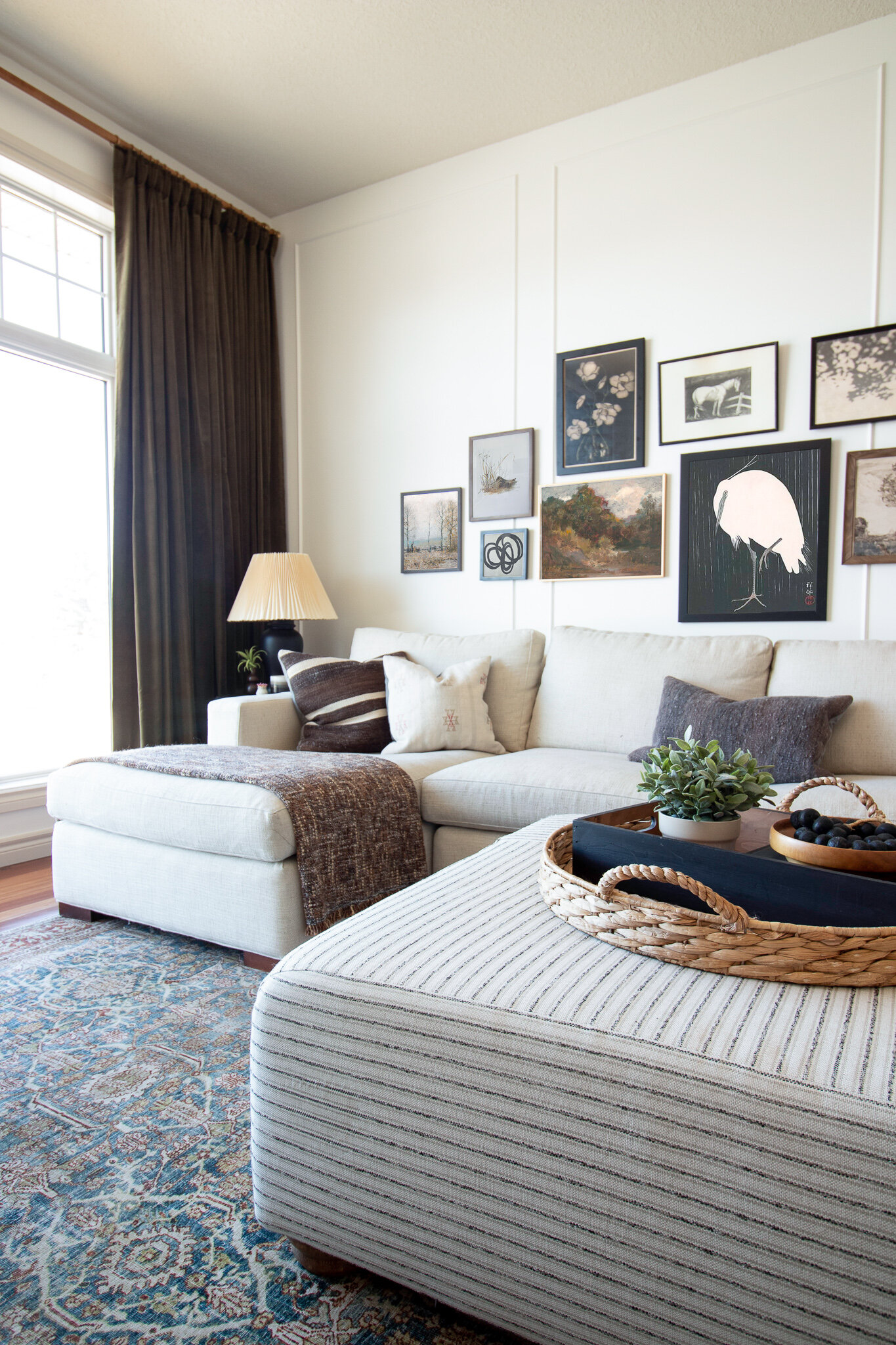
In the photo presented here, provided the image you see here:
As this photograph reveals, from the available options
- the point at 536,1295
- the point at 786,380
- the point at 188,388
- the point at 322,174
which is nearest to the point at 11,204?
the point at 188,388

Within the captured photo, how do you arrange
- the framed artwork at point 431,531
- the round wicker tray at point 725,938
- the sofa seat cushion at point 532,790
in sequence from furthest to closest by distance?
the framed artwork at point 431,531
the sofa seat cushion at point 532,790
the round wicker tray at point 725,938

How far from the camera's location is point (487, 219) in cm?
342

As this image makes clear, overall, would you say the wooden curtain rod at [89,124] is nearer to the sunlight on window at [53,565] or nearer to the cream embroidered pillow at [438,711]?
the sunlight on window at [53,565]

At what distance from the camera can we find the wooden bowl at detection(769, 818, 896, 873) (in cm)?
97

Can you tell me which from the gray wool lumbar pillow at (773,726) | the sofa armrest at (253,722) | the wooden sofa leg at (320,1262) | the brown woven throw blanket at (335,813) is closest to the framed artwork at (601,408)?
the gray wool lumbar pillow at (773,726)

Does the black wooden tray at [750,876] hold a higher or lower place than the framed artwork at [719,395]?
lower

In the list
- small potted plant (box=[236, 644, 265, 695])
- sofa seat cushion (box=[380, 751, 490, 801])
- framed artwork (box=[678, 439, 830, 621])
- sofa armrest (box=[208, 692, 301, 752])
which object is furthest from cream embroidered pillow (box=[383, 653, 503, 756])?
framed artwork (box=[678, 439, 830, 621])

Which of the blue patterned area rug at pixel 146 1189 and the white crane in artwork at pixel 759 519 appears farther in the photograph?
the white crane in artwork at pixel 759 519

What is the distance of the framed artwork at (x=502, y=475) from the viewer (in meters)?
3.35

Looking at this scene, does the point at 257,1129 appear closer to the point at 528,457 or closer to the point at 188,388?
the point at 528,457

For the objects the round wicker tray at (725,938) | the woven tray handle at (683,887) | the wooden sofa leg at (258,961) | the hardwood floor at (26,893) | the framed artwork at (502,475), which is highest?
the framed artwork at (502,475)

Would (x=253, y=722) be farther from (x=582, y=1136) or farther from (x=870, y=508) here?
(x=870, y=508)

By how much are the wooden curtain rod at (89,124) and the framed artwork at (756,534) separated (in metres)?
2.48

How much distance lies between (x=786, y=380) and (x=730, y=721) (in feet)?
4.55
